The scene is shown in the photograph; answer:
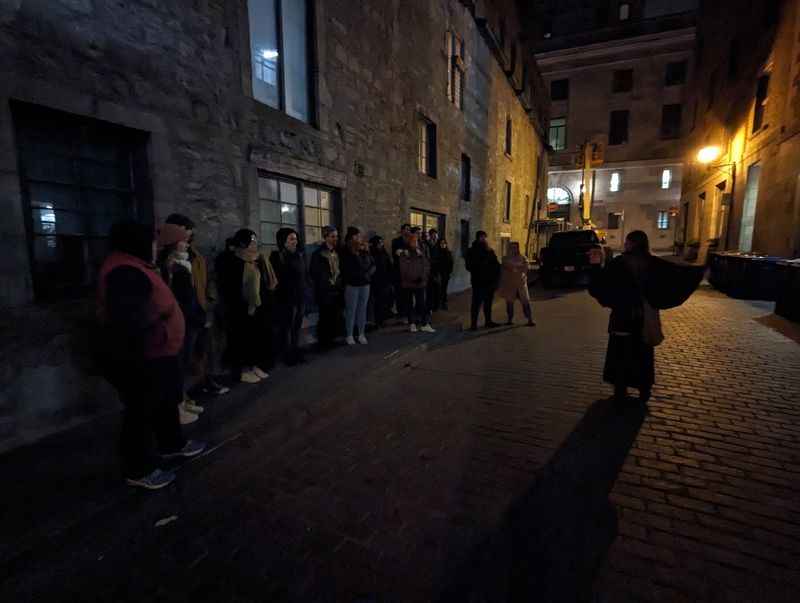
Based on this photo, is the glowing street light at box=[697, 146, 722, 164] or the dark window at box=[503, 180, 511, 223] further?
the glowing street light at box=[697, 146, 722, 164]

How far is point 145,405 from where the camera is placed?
268 centimetres

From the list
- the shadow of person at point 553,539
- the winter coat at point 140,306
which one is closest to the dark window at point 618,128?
the shadow of person at point 553,539

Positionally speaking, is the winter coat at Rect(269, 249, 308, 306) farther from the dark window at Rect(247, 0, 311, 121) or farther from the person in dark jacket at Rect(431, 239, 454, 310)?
the person in dark jacket at Rect(431, 239, 454, 310)

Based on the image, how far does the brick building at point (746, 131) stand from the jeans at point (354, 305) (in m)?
11.8

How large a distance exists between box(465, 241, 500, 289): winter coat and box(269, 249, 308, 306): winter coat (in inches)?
133

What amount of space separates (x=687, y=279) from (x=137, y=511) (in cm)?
502

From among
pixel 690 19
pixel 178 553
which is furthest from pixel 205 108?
pixel 690 19

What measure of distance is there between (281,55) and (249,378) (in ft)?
15.4

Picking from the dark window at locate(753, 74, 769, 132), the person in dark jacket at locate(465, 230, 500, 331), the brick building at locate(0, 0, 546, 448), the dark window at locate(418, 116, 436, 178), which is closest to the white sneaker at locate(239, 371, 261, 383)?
the brick building at locate(0, 0, 546, 448)

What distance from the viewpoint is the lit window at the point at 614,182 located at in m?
35.9

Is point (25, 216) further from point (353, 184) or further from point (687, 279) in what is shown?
point (687, 279)

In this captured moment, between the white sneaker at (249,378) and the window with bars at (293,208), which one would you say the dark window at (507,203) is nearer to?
the window with bars at (293,208)

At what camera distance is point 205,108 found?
15.2 ft

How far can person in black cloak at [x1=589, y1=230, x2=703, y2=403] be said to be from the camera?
4070mm
